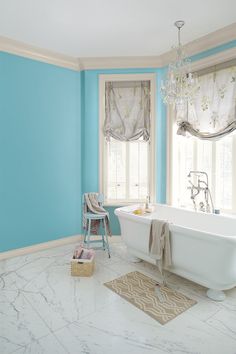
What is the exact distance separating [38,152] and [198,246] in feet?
8.14

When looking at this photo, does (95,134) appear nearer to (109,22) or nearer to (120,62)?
(120,62)

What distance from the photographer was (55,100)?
148 inches

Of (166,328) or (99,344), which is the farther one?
(166,328)

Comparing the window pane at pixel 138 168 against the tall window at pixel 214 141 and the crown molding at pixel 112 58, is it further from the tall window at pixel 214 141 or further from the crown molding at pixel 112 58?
the crown molding at pixel 112 58

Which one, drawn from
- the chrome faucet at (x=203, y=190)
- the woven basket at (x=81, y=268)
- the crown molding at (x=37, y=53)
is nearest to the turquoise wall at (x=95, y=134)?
the crown molding at (x=37, y=53)

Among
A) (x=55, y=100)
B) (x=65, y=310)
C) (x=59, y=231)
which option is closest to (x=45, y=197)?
(x=59, y=231)

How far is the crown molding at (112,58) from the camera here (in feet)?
10.3

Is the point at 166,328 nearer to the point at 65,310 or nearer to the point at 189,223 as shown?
the point at 65,310

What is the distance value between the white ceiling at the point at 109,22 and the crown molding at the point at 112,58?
87 millimetres

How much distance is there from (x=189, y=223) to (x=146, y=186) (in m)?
1.00

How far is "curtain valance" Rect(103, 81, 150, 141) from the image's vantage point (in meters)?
3.93

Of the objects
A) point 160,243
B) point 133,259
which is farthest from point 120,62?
point 133,259

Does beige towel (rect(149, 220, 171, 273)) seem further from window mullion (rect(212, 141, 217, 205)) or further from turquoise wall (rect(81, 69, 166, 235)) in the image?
turquoise wall (rect(81, 69, 166, 235))

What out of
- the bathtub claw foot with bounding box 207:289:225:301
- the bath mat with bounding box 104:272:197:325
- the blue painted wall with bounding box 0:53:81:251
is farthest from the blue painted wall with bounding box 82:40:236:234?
the bathtub claw foot with bounding box 207:289:225:301
